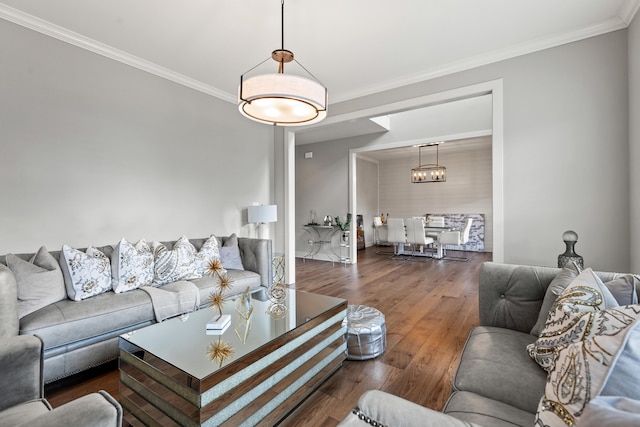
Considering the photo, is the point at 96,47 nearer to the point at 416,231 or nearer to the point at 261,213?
the point at 261,213

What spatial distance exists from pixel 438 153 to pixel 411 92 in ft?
17.0

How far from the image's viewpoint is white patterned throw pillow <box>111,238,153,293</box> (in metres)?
2.51

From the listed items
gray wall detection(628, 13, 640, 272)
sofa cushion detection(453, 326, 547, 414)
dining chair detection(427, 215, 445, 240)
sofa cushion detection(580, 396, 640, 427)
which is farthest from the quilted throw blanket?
dining chair detection(427, 215, 445, 240)

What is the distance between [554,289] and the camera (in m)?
1.53

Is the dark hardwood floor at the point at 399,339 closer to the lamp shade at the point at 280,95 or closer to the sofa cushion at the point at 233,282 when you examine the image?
the sofa cushion at the point at 233,282

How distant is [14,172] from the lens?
8.04 feet

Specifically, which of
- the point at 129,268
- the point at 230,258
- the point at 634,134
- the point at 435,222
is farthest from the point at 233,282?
the point at 435,222

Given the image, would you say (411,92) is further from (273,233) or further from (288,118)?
(273,233)

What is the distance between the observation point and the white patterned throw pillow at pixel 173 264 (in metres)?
2.84

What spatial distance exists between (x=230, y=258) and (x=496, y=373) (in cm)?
288

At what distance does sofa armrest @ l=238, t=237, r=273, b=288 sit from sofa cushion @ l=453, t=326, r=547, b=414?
93.1 inches

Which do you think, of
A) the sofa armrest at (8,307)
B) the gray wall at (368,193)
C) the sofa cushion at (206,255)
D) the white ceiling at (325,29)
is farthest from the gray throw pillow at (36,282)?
the gray wall at (368,193)

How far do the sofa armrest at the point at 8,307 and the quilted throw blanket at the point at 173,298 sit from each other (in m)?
0.79

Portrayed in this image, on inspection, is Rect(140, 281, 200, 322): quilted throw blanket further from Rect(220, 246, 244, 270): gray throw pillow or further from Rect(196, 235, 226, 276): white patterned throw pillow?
Rect(220, 246, 244, 270): gray throw pillow
